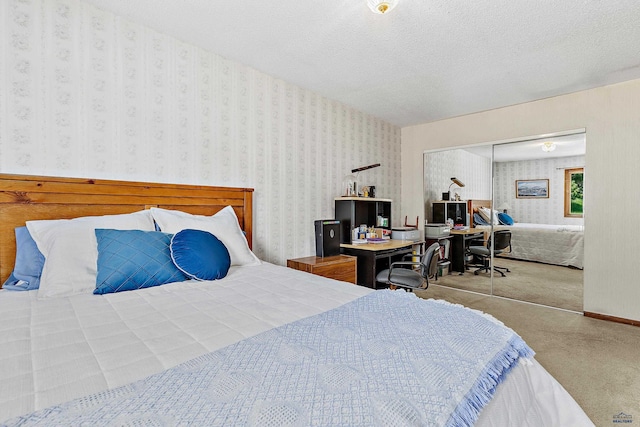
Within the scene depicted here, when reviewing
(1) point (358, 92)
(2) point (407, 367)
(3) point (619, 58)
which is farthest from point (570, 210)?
(2) point (407, 367)

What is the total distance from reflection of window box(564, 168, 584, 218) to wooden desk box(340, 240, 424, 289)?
1878 mm

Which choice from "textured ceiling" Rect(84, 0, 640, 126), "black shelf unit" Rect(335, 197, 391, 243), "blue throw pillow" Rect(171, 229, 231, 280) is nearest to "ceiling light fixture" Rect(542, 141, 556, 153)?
"textured ceiling" Rect(84, 0, 640, 126)

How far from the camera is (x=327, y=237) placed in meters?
3.26

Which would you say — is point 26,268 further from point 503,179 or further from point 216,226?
point 503,179

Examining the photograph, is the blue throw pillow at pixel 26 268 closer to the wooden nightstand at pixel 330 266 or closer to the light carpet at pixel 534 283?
the wooden nightstand at pixel 330 266

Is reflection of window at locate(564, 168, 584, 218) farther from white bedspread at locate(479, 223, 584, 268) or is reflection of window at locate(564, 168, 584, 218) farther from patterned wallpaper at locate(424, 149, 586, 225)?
white bedspread at locate(479, 223, 584, 268)

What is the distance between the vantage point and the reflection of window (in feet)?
11.2

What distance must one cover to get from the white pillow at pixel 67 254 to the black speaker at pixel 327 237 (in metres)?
1.92

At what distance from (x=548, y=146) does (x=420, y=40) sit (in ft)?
7.95

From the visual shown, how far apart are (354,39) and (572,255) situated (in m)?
3.45

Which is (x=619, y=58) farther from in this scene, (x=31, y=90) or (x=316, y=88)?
(x=31, y=90)

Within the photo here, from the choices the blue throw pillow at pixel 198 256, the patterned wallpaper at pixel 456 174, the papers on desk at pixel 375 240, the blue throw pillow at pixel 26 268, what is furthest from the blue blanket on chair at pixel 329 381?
the patterned wallpaper at pixel 456 174

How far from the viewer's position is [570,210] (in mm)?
3518

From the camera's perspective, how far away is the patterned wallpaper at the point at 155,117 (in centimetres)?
182
